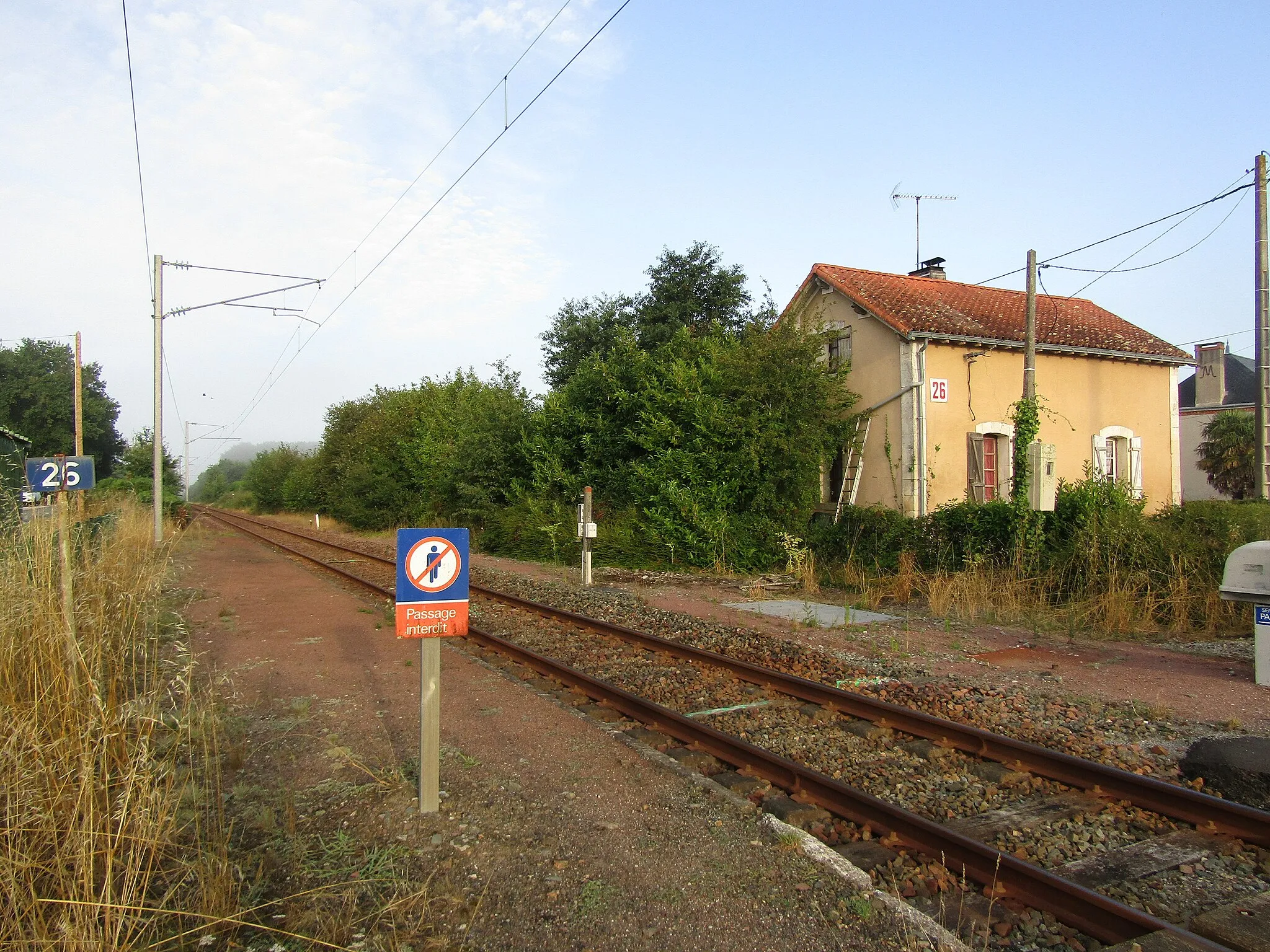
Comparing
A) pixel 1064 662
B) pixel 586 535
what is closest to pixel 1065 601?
pixel 1064 662

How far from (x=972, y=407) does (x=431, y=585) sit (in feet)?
54.4

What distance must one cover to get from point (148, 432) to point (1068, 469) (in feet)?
224

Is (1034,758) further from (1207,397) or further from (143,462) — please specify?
(143,462)

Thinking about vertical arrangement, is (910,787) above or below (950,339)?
below

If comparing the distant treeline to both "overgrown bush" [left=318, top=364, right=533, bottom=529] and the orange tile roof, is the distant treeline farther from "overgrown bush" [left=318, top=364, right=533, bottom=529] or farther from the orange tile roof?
the orange tile roof

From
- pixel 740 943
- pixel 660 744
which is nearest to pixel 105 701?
pixel 660 744

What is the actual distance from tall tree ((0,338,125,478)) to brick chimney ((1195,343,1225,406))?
75300 millimetres

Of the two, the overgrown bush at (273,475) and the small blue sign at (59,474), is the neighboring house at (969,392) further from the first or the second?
the overgrown bush at (273,475)

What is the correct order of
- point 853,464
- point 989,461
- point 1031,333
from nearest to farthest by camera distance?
point 1031,333, point 989,461, point 853,464

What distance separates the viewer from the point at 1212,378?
4269 cm

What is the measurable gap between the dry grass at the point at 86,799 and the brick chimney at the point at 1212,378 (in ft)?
163

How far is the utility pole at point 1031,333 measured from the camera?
1393 centimetres

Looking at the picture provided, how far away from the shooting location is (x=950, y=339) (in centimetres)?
1788

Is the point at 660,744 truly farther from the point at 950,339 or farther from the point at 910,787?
the point at 950,339
